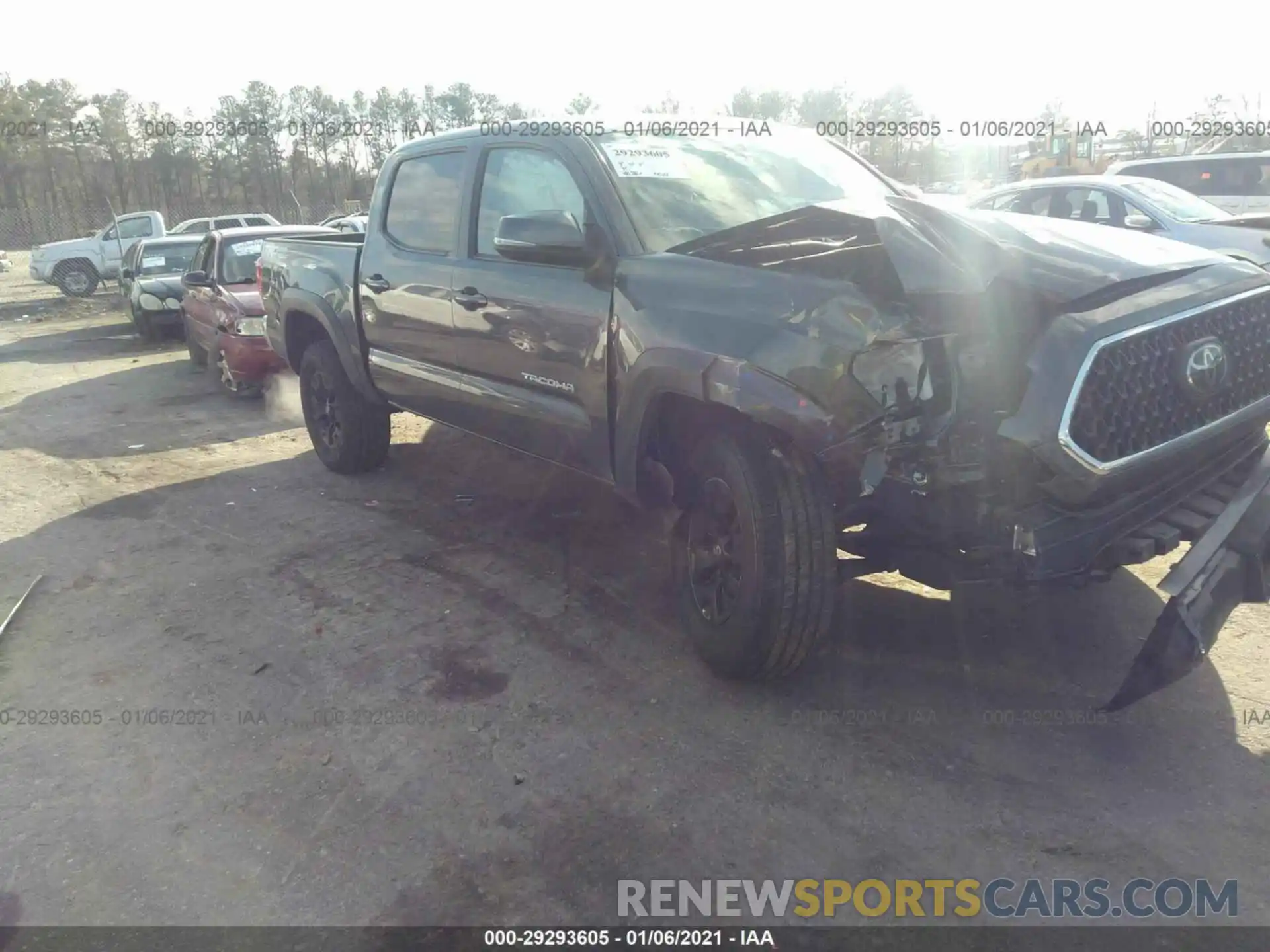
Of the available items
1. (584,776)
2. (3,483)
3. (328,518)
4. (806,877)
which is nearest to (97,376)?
(3,483)

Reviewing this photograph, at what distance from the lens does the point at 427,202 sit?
5.05 meters

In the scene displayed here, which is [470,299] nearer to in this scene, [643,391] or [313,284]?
[643,391]

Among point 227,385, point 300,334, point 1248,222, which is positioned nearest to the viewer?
point 300,334

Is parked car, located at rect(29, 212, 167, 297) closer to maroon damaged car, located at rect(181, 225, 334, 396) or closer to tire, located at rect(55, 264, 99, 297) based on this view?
tire, located at rect(55, 264, 99, 297)

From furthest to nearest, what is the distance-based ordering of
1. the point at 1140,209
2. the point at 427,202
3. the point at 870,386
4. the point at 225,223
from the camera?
the point at 225,223 < the point at 1140,209 < the point at 427,202 < the point at 870,386

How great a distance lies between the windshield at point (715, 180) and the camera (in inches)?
149

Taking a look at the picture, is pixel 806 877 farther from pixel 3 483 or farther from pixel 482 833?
pixel 3 483

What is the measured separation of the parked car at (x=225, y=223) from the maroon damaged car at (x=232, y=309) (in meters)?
8.19

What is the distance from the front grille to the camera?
105 inches

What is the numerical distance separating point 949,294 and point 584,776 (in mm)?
1799

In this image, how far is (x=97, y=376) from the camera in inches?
442

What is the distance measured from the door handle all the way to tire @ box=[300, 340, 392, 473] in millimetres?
1619

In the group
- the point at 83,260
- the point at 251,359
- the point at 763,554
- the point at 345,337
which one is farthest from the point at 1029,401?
the point at 83,260

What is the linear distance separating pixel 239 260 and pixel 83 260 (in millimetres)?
15749
